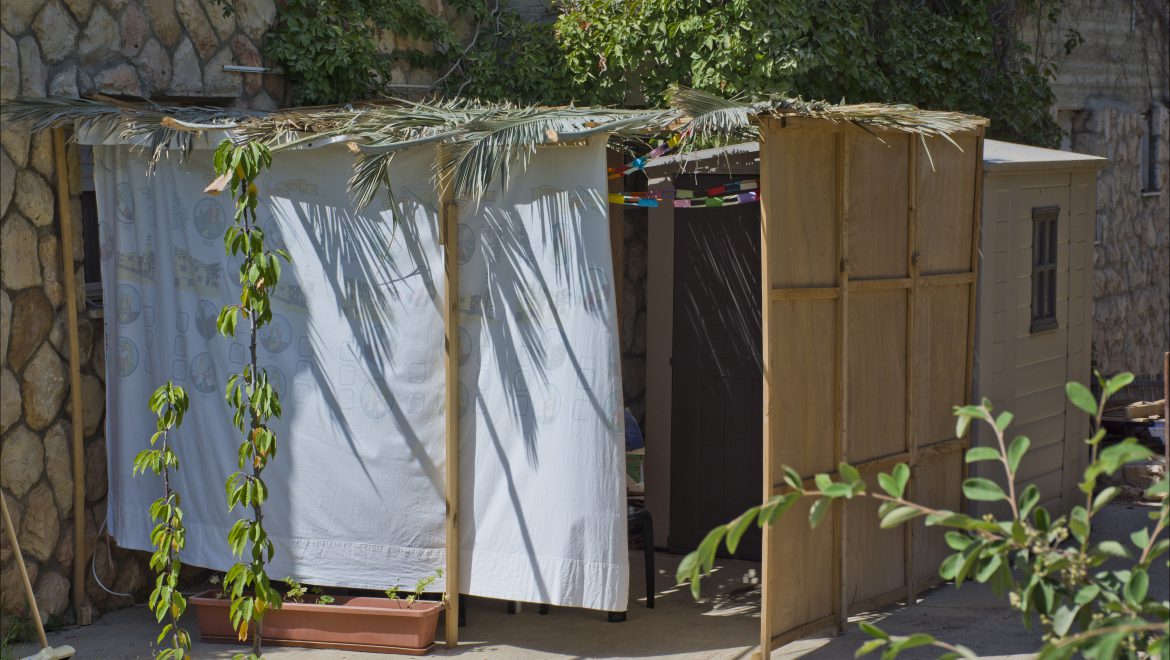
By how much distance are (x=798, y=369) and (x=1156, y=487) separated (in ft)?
12.0

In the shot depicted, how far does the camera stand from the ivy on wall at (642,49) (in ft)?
24.3

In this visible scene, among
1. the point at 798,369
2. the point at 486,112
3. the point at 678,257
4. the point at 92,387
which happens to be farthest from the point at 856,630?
the point at 92,387

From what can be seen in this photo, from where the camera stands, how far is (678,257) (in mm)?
7809

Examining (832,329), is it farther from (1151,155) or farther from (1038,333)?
(1151,155)

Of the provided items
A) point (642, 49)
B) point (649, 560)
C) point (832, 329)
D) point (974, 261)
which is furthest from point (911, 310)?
point (642, 49)

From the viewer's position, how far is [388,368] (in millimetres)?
6098

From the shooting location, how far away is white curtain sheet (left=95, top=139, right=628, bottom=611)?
5.75m

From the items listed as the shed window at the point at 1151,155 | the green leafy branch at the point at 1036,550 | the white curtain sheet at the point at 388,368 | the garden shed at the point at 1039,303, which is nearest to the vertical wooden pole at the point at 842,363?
the white curtain sheet at the point at 388,368

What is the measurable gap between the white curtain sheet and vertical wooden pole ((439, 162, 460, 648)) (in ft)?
0.16

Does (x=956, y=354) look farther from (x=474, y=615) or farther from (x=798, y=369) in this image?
(x=474, y=615)

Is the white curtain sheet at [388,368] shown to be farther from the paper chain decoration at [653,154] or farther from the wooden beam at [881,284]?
the wooden beam at [881,284]

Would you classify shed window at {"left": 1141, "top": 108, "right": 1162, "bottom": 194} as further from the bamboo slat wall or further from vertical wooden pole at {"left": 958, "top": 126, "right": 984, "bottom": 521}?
the bamboo slat wall

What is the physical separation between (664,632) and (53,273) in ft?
11.6

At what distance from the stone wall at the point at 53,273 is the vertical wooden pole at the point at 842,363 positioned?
11.2ft
